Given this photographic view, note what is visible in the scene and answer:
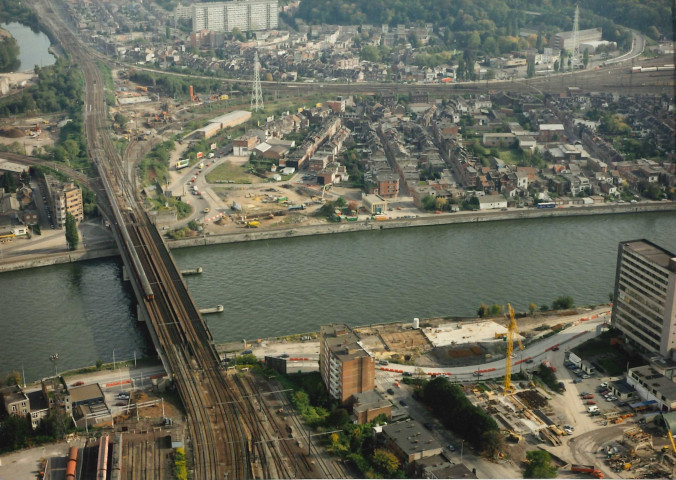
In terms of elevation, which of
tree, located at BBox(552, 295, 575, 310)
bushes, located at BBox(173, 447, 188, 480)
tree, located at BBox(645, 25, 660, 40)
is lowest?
bushes, located at BBox(173, 447, 188, 480)

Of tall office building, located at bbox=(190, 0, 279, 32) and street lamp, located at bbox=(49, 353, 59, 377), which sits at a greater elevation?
tall office building, located at bbox=(190, 0, 279, 32)

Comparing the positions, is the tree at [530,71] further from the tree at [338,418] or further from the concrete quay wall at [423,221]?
the tree at [338,418]

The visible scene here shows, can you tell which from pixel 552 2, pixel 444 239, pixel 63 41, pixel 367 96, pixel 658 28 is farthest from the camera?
pixel 552 2

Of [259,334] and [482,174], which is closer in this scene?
[259,334]

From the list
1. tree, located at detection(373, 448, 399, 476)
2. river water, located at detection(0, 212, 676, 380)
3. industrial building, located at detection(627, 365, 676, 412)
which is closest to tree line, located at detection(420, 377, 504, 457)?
tree, located at detection(373, 448, 399, 476)

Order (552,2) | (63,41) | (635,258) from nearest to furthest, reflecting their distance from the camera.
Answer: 1. (635,258)
2. (63,41)
3. (552,2)

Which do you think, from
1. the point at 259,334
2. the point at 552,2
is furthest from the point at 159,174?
the point at 552,2

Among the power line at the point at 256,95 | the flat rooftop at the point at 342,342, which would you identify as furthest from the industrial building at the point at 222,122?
the flat rooftop at the point at 342,342

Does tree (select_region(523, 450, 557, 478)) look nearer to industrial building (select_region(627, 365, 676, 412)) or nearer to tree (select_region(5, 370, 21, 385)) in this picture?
industrial building (select_region(627, 365, 676, 412))

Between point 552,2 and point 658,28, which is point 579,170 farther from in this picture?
point 552,2
